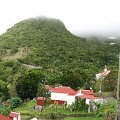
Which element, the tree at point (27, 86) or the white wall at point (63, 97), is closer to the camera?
the white wall at point (63, 97)

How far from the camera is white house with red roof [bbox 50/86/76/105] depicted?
169 ft

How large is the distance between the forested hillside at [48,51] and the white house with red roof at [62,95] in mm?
16620

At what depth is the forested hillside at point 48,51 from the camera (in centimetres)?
7988

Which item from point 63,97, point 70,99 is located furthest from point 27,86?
point 70,99

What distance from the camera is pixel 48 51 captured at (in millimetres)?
85938

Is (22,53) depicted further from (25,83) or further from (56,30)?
(25,83)

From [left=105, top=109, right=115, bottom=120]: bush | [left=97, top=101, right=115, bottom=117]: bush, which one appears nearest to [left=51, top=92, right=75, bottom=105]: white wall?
[left=97, top=101, right=115, bottom=117]: bush

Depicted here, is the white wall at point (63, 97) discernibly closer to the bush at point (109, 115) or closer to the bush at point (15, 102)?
the bush at point (15, 102)

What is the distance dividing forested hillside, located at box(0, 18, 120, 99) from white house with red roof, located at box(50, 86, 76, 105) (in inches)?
654

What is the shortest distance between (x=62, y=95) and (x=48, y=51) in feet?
110

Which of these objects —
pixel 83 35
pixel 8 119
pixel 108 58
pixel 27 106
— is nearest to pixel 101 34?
pixel 83 35

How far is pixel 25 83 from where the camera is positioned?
5791 cm

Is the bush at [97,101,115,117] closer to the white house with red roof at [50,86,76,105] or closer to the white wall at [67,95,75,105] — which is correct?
the white wall at [67,95,75,105]

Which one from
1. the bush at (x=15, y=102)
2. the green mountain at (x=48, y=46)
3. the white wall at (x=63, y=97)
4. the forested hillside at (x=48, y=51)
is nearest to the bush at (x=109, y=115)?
the white wall at (x=63, y=97)
